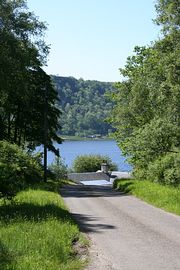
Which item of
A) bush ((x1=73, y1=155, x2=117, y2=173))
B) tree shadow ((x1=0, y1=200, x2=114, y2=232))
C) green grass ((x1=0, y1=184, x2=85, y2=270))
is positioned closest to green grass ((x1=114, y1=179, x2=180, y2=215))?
tree shadow ((x1=0, y1=200, x2=114, y2=232))

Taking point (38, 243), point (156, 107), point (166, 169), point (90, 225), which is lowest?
point (90, 225)

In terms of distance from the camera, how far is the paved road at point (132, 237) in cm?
1035

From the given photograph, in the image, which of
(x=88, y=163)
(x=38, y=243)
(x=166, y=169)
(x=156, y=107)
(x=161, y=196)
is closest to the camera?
(x=38, y=243)

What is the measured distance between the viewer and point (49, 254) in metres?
10.4

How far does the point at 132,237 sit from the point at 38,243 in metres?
3.60

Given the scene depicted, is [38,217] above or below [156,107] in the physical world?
below

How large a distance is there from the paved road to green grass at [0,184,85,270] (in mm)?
641

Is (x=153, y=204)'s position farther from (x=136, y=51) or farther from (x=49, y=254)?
(x=136, y=51)

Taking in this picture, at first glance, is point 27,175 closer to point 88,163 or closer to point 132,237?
point 132,237

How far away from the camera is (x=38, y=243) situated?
11.2 meters

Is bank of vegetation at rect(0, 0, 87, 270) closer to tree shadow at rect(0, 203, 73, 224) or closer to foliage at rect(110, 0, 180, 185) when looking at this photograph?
tree shadow at rect(0, 203, 73, 224)

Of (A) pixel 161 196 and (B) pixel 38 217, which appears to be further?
(A) pixel 161 196

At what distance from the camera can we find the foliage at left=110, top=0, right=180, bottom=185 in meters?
26.2

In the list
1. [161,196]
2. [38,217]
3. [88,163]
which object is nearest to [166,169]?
[161,196]
